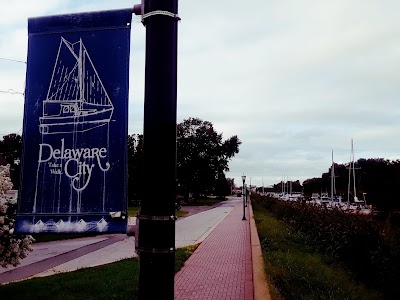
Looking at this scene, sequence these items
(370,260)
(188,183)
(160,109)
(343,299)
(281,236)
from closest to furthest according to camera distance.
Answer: (160,109) → (343,299) → (370,260) → (281,236) → (188,183)

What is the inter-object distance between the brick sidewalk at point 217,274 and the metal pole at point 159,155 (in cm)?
A: 627

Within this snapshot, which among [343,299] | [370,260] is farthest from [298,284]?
[370,260]

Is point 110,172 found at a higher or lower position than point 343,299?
higher

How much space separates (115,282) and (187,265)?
9.91ft

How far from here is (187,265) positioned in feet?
37.4

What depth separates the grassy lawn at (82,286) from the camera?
7.70m

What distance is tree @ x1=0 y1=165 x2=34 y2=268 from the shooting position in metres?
6.99

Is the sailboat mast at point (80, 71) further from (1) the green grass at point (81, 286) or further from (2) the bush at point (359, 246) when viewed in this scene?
(2) the bush at point (359, 246)

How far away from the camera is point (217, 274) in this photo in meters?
10.1

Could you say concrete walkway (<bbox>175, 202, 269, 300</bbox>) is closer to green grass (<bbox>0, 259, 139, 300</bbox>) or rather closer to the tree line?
green grass (<bbox>0, 259, 139, 300</bbox>)

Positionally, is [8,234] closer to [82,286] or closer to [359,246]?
[82,286]

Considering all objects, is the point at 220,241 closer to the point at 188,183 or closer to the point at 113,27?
the point at 113,27

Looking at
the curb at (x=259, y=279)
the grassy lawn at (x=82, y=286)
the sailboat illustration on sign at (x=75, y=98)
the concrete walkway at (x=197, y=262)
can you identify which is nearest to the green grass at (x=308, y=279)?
the curb at (x=259, y=279)

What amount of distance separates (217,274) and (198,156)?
58.8m
